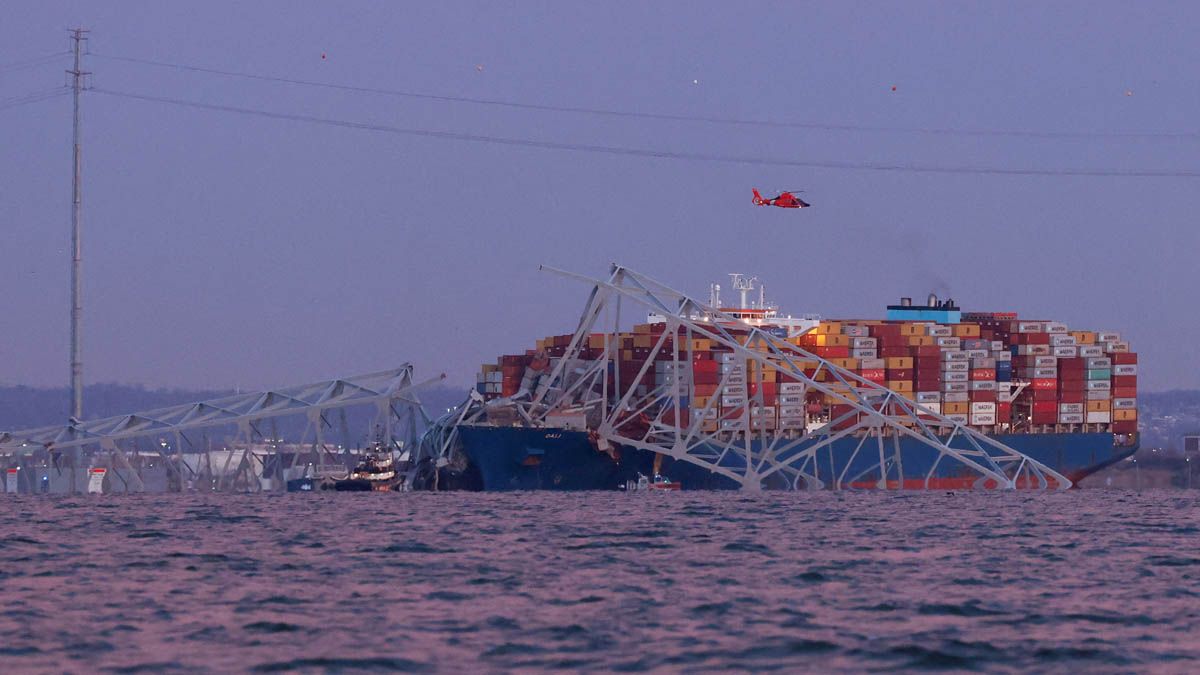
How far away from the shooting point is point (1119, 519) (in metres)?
68.7

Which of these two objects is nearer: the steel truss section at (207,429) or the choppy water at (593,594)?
the choppy water at (593,594)

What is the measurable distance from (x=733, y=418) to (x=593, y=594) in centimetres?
8559

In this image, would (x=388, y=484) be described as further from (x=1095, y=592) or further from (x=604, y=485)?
(x=1095, y=592)

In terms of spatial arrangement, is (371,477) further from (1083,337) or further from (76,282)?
(1083,337)

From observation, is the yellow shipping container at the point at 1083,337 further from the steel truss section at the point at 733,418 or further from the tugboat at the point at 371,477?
the tugboat at the point at 371,477

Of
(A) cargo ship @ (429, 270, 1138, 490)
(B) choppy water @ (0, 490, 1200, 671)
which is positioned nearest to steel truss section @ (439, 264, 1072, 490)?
(A) cargo ship @ (429, 270, 1138, 490)

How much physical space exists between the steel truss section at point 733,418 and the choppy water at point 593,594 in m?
37.3

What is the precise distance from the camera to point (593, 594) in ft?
117

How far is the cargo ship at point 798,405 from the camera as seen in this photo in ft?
347

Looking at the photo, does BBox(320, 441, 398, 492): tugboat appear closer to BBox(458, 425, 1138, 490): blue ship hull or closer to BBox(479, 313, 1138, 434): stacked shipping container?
BBox(458, 425, 1138, 490): blue ship hull

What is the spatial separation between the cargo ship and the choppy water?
41620 millimetres

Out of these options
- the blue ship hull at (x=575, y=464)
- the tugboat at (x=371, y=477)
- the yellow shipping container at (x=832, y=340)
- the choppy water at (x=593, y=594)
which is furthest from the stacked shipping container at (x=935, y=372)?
the choppy water at (x=593, y=594)

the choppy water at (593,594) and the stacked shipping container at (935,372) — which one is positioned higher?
the stacked shipping container at (935,372)

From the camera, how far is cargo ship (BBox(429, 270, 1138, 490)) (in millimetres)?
105750
